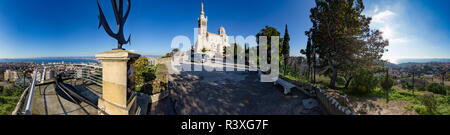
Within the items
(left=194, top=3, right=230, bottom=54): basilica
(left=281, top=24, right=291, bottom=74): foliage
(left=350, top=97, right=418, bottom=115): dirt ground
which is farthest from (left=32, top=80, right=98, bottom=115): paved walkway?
(left=194, top=3, right=230, bottom=54): basilica

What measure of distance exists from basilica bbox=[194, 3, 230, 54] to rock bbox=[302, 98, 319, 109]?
5116cm

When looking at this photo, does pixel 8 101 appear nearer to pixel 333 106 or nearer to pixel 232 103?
pixel 232 103

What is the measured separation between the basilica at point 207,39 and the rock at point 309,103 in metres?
51.2

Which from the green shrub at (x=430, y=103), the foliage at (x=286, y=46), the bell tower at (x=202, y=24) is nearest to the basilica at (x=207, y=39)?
the bell tower at (x=202, y=24)

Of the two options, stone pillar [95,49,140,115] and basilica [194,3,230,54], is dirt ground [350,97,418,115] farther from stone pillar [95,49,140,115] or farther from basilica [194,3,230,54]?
basilica [194,3,230,54]

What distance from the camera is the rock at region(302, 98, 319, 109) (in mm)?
4305

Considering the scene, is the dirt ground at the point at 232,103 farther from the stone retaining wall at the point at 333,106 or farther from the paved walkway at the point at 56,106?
the paved walkway at the point at 56,106

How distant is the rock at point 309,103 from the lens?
14.1 ft

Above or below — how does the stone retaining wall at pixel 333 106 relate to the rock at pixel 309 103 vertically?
above

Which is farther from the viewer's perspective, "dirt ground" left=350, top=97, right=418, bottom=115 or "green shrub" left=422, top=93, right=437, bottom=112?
"dirt ground" left=350, top=97, right=418, bottom=115

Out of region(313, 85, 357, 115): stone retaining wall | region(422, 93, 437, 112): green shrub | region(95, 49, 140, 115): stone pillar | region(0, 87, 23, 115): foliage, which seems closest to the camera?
region(95, 49, 140, 115): stone pillar

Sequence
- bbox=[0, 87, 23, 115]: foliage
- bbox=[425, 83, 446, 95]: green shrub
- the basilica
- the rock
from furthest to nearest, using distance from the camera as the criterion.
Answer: the basilica
bbox=[425, 83, 446, 95]: green shrub
the rock
bbox=[0, 87, 23, 115]: foliage

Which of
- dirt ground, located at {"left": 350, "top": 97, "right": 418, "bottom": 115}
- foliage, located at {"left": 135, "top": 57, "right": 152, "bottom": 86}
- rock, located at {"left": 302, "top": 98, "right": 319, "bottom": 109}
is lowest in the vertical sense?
dirt ground, located at {"left": 350, "top": 97, "right": 418, "bottom": 115}
